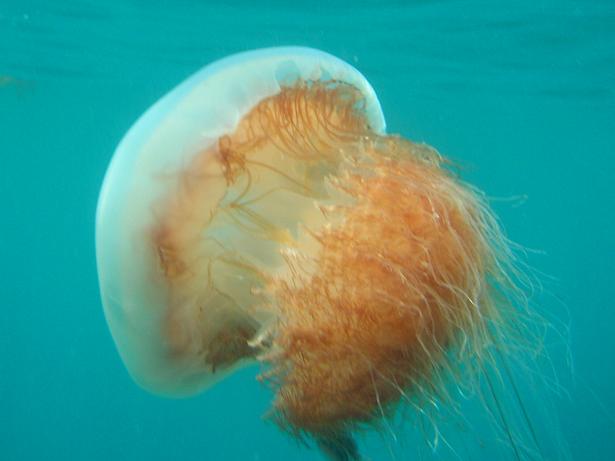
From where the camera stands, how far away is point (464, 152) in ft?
105

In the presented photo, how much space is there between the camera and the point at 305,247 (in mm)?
2426

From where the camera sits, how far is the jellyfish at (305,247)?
2217 millimetres

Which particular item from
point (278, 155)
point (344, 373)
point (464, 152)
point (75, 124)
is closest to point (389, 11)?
point (278, 155)

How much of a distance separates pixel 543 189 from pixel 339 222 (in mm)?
41814

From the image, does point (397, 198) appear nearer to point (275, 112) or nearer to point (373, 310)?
point (373, 310)

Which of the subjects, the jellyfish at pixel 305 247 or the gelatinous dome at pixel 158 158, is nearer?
the jellyfish at pixel 305 247

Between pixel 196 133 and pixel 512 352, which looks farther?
pixel 512 352

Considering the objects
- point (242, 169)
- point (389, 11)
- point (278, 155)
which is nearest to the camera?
point (242, 169)

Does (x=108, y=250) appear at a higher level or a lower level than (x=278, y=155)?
lower

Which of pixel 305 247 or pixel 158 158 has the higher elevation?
pixel 158 158

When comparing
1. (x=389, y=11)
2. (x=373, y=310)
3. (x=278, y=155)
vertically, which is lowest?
(x=373, y=310)

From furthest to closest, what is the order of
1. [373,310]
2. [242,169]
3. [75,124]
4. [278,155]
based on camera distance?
[75,124] < [278,155] < [242,169] < [373,310]

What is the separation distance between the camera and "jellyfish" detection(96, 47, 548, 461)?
2217mm

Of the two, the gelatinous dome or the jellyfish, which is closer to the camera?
the jellyfish
